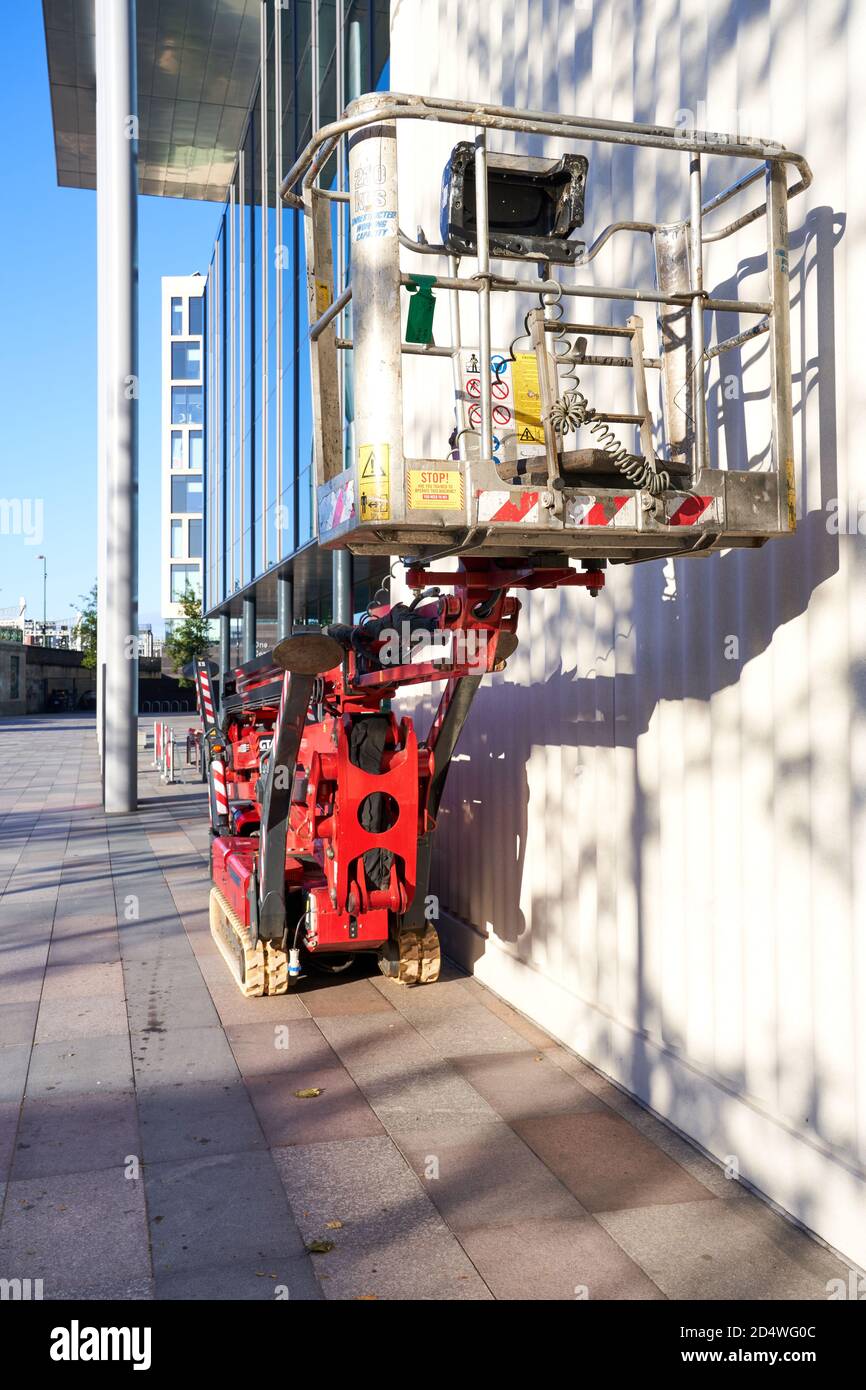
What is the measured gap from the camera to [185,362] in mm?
69938

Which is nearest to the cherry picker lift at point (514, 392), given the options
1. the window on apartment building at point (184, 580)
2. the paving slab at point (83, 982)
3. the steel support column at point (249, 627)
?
the paving slab at point (83, 982)

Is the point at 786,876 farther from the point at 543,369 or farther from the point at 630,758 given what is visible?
the point at 543,369

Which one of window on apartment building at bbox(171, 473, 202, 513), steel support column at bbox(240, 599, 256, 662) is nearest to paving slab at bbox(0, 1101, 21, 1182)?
steel support column at bbox(240, 599, 256, 662)

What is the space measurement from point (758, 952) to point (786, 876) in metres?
0.37

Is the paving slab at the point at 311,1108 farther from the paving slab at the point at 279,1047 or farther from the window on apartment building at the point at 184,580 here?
the window on apartment building at the point at 184,580

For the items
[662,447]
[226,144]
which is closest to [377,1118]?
[662,447]

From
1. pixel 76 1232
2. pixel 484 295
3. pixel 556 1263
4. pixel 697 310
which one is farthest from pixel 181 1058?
pixel 697 310

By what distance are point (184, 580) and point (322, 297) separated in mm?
62289

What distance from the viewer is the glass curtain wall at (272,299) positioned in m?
17.9

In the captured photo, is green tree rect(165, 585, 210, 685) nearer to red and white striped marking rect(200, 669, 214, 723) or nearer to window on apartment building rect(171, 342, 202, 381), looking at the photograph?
window on apartment building rect(171, 342, 202, 381)

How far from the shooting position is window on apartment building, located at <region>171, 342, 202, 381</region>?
69.2m

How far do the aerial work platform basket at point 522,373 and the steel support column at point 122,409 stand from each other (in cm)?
1484

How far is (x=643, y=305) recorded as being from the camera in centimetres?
555

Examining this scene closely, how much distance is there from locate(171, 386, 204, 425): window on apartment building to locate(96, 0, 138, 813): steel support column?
49.9 m
